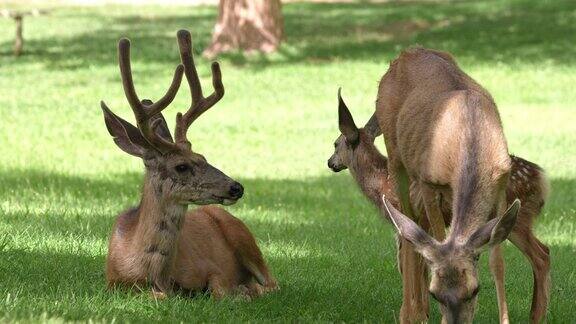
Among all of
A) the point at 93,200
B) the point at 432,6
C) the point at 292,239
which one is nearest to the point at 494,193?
the point at 292,239

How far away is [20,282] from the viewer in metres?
9.20

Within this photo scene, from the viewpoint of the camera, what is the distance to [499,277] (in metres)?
8.74

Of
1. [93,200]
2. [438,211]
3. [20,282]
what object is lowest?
[93,200]

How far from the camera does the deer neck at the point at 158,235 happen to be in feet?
30.9

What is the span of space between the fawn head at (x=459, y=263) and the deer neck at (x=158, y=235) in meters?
2.32

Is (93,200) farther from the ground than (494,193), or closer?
closer

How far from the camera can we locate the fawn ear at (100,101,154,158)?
9.69 m

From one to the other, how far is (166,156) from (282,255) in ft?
7.38

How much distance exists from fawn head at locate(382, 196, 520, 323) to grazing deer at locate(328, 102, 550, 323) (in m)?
0.91

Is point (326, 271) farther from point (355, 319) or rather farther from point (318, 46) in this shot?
point (318, 46)

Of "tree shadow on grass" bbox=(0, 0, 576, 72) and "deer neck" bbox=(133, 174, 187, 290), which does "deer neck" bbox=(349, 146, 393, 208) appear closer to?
"deer neck" bbox=(133, 174, 187, 290)

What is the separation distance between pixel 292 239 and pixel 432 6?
27165 millimetres

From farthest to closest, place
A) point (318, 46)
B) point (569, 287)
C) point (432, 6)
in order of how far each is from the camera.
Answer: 1. point (432, 6)
2. point (318, 46)
3. point (569, 287)

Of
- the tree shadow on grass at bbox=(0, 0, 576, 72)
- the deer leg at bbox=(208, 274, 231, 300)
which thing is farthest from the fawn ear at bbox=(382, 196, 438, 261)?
the tree shadow on grass at bbox=(0, 0, 576, 72)
